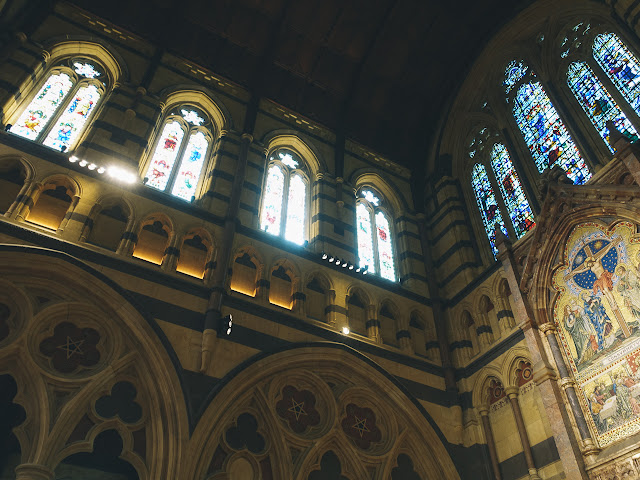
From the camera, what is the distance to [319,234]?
12.3 metres

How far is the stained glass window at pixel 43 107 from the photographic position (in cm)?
1008

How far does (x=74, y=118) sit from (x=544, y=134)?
10.8m

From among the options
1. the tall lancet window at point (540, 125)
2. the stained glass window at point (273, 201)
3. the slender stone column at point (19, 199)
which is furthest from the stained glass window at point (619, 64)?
the slender stone column at point (19, 199)

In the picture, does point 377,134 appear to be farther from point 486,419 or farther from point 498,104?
point 486,419

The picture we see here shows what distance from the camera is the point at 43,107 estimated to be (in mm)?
10719

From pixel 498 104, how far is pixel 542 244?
17.6 ft

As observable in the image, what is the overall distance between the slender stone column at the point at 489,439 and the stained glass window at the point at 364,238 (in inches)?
159

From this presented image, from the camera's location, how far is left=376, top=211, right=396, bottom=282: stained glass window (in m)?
13.2

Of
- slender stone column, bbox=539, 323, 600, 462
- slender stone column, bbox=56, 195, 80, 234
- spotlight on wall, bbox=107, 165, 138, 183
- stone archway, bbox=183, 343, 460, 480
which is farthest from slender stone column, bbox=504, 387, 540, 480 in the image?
slender stone column, bbox=56, 195, 80, 234

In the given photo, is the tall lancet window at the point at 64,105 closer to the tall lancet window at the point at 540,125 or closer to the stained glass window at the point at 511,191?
the stained glass window at the point at 511,191

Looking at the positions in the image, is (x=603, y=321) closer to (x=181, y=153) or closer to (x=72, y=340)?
(x=72, y=340)

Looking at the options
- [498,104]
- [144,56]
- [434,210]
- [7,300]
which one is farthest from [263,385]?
[498,104]

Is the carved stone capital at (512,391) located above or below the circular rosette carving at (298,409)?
above

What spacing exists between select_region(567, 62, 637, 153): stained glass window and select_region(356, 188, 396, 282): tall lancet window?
Result: 222 inches
